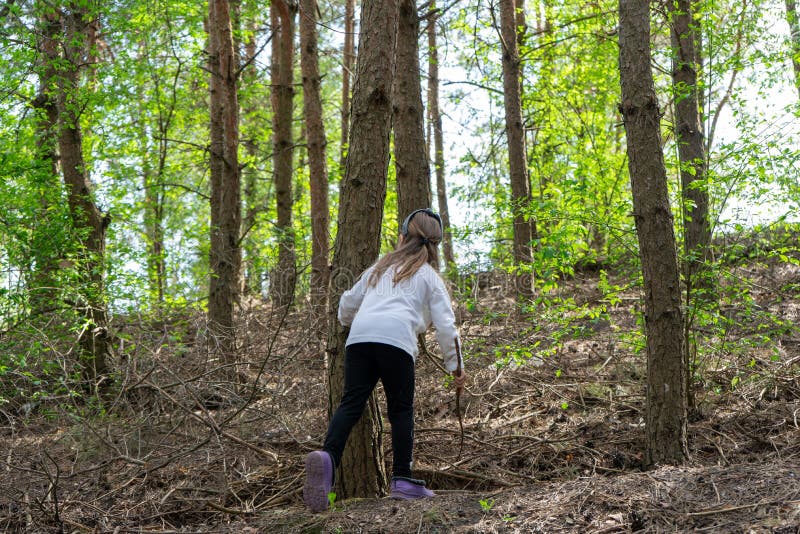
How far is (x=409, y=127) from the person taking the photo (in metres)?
7.80

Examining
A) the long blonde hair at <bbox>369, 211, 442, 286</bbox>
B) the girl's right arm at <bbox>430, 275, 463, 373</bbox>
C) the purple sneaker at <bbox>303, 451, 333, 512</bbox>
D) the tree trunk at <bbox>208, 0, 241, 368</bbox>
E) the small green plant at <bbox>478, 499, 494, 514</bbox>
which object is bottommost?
the small green plant at <bbox>478, 499, 494, 514</bbox>

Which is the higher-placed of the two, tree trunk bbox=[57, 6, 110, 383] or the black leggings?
tree trunk bbox=[57, 6, 110, 383]

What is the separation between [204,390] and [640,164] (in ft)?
13.8

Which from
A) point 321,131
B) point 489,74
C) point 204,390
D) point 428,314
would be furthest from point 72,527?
point 489,74

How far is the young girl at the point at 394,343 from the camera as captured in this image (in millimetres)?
4492

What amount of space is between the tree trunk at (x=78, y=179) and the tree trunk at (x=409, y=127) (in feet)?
13.6

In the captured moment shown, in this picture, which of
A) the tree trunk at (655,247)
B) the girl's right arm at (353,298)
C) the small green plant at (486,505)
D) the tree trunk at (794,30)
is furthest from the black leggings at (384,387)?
the tree trunk at (794,30)

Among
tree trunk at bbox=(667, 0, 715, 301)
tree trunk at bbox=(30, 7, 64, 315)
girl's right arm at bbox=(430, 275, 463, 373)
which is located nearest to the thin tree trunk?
tree trunk at bbox=(30, 7, 64, 315)

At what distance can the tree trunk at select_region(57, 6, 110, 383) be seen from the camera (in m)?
9.05

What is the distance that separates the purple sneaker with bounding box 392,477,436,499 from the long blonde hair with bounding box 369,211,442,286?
1294 millimetres

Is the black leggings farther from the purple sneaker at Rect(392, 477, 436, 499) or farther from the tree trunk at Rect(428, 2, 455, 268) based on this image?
the tree trunk at Rect(428, 2, 455, 268)

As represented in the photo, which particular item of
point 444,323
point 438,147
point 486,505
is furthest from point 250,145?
point 486,505

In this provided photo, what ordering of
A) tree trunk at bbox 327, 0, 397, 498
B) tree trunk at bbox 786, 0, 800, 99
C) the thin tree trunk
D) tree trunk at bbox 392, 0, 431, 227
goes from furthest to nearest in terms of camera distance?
the thin tree trunk, tree trunk at bbox 786, 0, 800, 99, tree trunk at bbox 392, 0, 431, 227, tree trunk at bbox 327, 0, 397, 498

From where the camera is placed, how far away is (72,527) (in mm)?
4785
